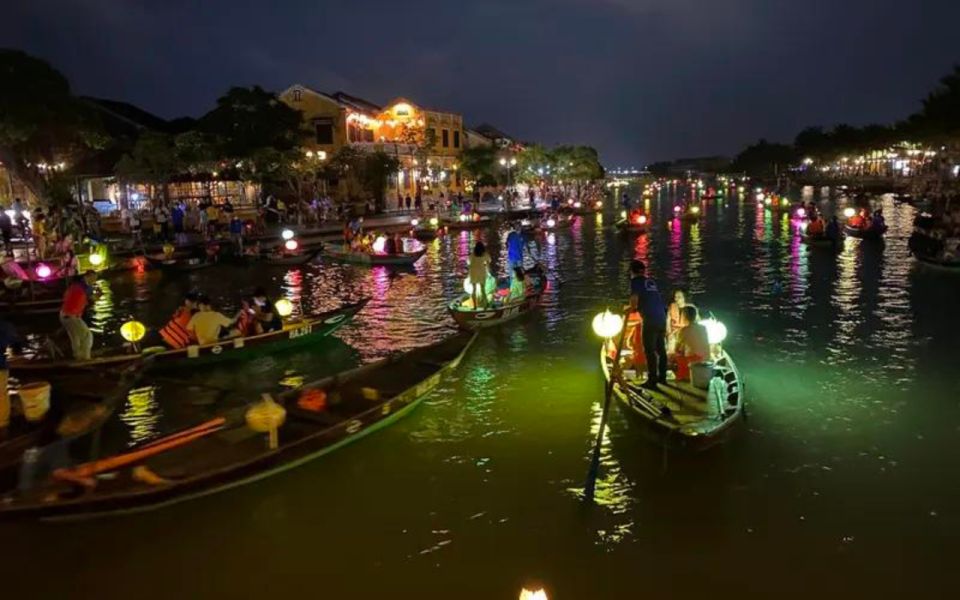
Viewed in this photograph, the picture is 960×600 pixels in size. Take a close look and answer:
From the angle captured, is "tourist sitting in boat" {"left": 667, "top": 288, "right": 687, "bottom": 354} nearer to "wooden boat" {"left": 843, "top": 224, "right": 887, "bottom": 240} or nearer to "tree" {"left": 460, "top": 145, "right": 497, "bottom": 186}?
"wooden boat" {"left": 843, "top": 224, "right": 887, "bottom": 240}

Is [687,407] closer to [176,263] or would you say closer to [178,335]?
[178,335]

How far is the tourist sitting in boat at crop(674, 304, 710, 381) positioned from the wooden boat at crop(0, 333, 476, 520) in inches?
143

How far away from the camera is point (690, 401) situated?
403 inches

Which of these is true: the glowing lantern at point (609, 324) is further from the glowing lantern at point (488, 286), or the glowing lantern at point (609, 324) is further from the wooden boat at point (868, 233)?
the wooden boat at point (868, 233)

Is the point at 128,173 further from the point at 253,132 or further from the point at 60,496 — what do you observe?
the point at 60,496

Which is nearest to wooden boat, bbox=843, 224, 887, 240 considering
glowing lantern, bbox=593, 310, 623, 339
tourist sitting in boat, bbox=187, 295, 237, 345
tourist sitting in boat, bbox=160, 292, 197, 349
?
glowing lantern, bbox=593, 310, 623, 339

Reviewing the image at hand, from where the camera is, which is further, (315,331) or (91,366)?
(315,331)

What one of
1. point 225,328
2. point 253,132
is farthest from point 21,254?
point 225,328

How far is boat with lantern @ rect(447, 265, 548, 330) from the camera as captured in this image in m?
17.0

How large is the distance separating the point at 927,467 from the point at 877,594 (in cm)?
322

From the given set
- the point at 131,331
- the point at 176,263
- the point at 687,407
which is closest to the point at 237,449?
the point at 687,407

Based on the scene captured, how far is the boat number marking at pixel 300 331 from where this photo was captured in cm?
1527

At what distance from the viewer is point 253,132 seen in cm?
3947

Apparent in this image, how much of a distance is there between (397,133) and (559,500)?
55.7m
